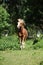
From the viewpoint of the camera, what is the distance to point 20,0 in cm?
4828

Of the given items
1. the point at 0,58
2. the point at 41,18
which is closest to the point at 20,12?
the point at 41,18

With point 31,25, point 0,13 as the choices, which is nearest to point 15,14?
point 31,25

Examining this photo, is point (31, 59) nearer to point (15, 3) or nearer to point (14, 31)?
point (14, 31)

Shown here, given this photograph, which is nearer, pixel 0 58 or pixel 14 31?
pixel 0 58

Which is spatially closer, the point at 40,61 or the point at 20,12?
the point at 40,61

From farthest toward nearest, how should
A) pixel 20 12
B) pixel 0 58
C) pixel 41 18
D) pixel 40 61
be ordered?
pixel 20 12 < pixel 41 18 < pixel 0 58 < pixel 40 61

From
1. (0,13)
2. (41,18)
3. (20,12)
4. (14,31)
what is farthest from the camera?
(20,12)

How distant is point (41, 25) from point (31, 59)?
110 ft

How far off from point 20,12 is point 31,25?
3.45 metres

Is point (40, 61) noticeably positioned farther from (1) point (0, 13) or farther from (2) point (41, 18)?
(2) point (41, 18)

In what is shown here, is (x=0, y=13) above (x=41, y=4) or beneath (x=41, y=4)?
above

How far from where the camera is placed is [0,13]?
90.3 feet

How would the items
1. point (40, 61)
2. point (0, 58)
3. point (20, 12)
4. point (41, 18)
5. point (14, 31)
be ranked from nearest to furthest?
1. point (40, 61)
2. point (0, 58)
3. point (14, 31)
4. point (41, 18)
5. point (20, 12)

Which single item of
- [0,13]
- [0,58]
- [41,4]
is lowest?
[41,4]
